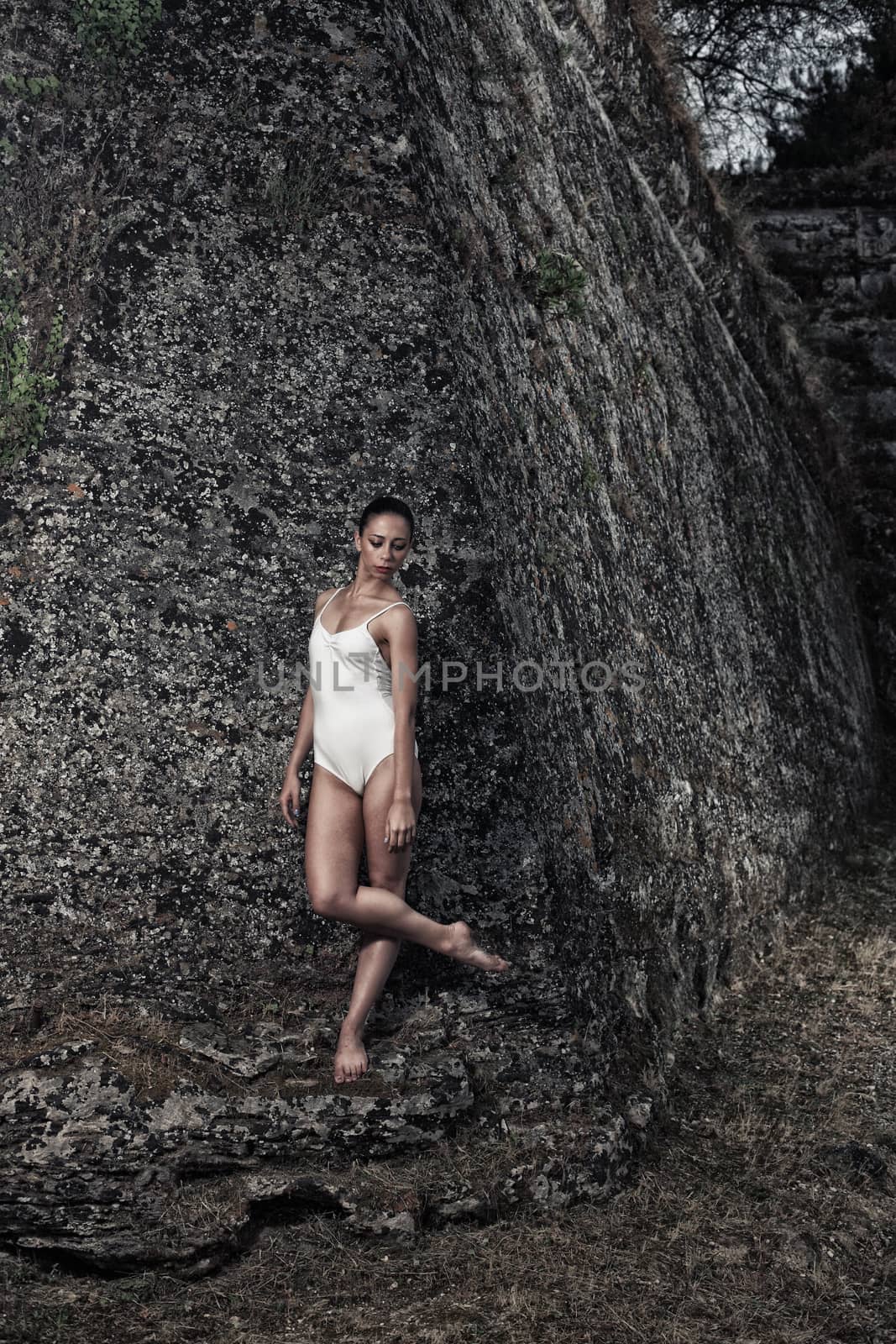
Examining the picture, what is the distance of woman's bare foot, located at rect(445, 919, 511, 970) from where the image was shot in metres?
3.95

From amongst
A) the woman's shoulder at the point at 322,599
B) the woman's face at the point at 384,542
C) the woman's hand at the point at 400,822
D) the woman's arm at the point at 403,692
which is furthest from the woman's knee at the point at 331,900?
the woman's face at the point at 384,542

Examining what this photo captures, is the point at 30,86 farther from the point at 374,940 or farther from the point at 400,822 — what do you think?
the point at 374,940

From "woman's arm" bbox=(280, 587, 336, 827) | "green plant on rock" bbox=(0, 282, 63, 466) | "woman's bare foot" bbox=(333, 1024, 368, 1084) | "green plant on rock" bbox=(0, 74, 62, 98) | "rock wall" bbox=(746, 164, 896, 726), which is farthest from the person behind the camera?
"rock wall" bbox=(746, 164, 896, 726)

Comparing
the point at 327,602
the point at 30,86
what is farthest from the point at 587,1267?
the point at 30,86

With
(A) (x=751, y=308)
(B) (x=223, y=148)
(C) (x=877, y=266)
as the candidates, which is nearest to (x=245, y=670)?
(B) (x=223, y=148)

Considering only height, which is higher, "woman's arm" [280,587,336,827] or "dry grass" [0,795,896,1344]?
"woman's arm" [280,587,336,827]

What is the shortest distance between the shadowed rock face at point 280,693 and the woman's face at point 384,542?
39 centimetres

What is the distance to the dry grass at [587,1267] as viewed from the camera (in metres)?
3.38

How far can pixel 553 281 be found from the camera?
5.72 metres

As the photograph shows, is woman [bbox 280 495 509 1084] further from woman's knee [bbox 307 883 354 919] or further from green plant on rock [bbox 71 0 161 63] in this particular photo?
green plant on rock [bbox 71 0 161 63]

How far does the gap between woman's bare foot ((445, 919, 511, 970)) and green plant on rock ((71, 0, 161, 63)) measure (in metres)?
3.32

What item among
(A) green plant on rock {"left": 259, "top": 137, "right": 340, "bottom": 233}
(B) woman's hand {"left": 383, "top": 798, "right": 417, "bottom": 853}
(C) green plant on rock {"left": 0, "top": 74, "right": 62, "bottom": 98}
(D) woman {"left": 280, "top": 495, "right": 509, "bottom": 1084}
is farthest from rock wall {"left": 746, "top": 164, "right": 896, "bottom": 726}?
(B) woman's hand {"left": 383, "top": 798, "right": 417, "bottom": 853}

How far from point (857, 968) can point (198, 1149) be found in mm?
4098

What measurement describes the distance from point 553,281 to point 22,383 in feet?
8.21
